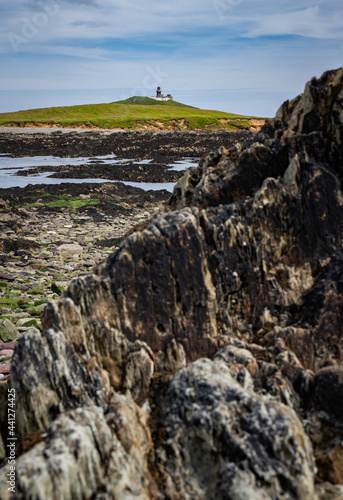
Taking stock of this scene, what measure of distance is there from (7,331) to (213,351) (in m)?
7.16

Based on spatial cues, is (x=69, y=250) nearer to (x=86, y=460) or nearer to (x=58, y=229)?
(x=58, y=229)

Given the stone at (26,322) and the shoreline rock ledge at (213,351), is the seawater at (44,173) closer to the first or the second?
the stone at (26,322)

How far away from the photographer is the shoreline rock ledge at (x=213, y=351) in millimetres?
4914

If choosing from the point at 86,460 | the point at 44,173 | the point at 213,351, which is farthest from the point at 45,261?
the point at 44,173

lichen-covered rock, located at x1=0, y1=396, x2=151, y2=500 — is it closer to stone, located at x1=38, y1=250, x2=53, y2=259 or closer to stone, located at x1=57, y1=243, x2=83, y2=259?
stone, located at x1=38, y1=250, x2=53, y2=259

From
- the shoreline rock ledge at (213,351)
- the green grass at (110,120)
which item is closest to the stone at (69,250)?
the shoreline rock ledge at (213,351)

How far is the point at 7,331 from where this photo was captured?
38.7 ft

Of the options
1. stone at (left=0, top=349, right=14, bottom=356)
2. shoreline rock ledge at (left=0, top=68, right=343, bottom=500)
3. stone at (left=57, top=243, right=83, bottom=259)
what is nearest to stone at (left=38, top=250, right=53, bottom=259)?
stone at (left=57, top=243, right=83, bottom=259)

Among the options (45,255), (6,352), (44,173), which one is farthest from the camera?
(44,173)

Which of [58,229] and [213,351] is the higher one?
[213,351]

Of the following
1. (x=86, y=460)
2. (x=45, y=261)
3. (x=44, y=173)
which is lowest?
(x=45, y=261)

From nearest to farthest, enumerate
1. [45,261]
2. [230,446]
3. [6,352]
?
[230,446] → [6,352] → [45,261]

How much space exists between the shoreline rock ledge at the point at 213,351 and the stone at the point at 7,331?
19.1 ft

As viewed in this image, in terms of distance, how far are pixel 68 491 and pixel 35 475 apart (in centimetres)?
41
